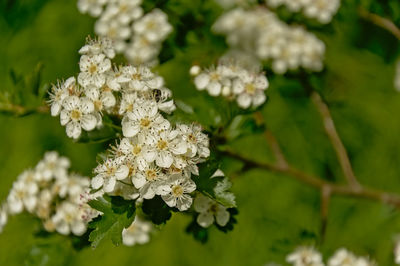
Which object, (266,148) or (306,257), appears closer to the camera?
(306,257)

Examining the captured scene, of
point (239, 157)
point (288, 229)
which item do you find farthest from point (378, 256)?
point (239, 157)

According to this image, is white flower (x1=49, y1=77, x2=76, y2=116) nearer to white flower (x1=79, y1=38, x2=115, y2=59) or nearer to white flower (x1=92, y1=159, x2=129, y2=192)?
white flower (x1=79, y1=38, x2=115, y2=59)

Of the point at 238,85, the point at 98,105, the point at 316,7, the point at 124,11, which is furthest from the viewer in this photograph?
the point at 316,7

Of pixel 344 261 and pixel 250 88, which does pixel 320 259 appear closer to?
pixel 344 261

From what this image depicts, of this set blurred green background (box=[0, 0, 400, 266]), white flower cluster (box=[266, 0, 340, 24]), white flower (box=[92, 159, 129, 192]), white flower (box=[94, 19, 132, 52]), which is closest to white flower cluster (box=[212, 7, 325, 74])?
white flower cluster (box=[266, 0, 340, 24])

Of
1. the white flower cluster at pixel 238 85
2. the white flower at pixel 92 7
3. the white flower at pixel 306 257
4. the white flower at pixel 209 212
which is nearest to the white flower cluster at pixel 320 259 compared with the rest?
the white flower at pixel 306 257

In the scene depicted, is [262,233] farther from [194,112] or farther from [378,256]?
[194,112]

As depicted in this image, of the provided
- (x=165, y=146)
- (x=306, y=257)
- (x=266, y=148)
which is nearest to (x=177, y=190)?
(x=165, y=146)
